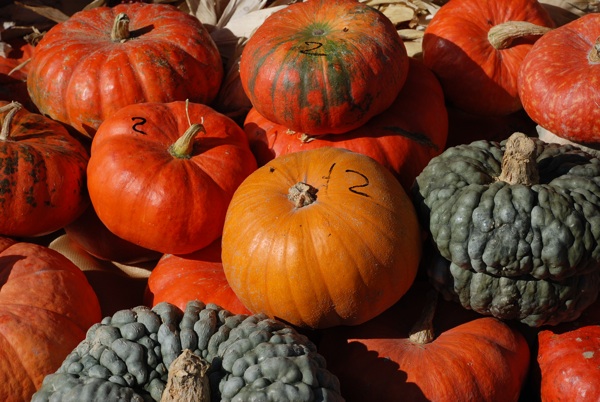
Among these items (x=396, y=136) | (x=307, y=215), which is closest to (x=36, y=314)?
(x=307, y=215)

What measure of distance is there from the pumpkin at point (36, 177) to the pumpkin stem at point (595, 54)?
8.11 feet

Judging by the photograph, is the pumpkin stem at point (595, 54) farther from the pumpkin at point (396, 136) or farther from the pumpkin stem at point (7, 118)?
the pumpkin stem at point (7, 118)

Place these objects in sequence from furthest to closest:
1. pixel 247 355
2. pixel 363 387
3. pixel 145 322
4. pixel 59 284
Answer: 1. pixel 59 284
2. pixel 363 387
3. pixel 145 322
4. pixel 247 355

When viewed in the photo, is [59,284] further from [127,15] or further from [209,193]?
[127,15]

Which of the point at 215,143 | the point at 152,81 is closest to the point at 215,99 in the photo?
the point at 152,81

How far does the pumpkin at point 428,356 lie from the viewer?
2.50m

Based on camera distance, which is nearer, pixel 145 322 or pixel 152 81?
pixel 145 322

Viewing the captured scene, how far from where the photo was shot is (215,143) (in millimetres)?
3135

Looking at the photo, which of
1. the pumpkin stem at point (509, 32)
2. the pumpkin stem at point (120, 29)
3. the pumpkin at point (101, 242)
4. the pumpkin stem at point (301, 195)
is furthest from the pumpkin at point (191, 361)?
the pumpkin stem at point (509, 32)

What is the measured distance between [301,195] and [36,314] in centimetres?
120

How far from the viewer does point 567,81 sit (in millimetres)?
2920

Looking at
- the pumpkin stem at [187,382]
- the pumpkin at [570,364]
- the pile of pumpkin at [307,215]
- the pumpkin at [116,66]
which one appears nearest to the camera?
the pumpkin stem at [187,382]

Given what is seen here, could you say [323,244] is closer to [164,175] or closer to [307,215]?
[307,215]

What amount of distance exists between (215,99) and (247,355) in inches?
85.8
